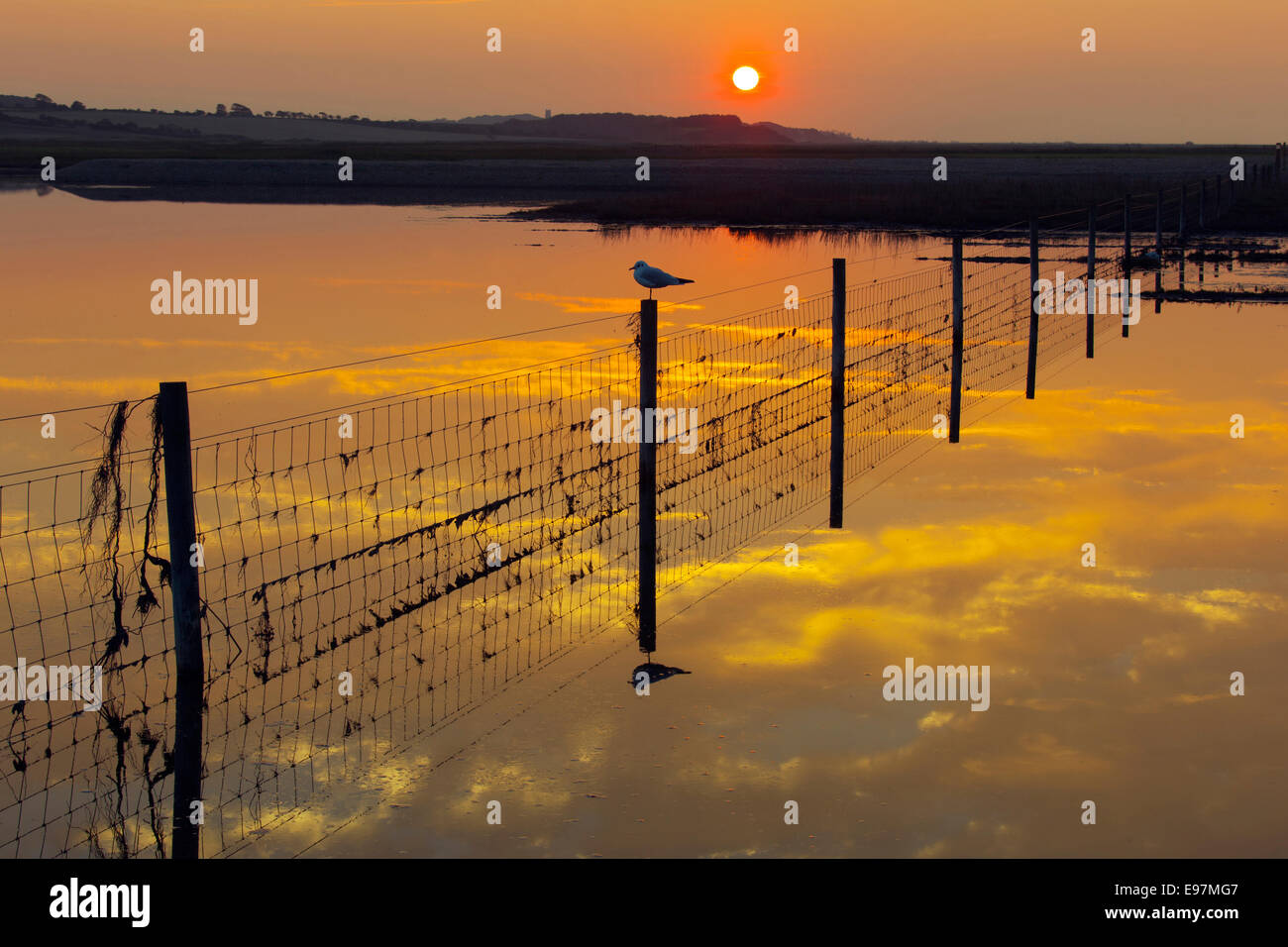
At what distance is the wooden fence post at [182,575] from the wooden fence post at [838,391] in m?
6.73

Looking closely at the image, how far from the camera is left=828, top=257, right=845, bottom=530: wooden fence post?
1271 centimetres

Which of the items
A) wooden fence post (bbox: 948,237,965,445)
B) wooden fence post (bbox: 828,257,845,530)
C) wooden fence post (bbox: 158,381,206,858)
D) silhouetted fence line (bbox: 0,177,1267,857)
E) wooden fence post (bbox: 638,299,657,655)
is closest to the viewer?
wooden fence post (bbox: 158,381,206,858)

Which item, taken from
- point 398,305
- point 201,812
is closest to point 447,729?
point 201,812

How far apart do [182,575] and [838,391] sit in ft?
24.9

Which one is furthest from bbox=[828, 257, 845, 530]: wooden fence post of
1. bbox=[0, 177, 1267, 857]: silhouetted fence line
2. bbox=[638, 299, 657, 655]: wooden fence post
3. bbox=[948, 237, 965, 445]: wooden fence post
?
bbox=[638, 299, 657, 655]: wooden fence post

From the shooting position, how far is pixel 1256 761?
7.67 m

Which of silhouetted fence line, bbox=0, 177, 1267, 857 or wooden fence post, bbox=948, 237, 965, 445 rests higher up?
wooden fence post, bbox=948, 237, 965, 445

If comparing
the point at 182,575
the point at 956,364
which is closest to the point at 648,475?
the point at 182,575

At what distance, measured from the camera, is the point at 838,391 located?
1324cm

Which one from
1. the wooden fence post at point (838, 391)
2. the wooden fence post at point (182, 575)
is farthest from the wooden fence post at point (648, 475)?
the wooden fence post at point (182, 575)

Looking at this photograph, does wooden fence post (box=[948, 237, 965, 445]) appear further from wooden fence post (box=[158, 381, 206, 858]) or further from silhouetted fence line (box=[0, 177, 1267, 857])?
wooden fence post (box=[158, 381, 206, 858])

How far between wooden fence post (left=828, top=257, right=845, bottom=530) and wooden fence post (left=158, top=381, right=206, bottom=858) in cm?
673

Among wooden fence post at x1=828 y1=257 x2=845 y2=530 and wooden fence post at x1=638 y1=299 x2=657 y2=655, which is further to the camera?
wooden fence post at x1=828 y1=257 x2=845 y2=530

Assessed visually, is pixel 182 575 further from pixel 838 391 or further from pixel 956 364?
pixel 956 364
